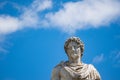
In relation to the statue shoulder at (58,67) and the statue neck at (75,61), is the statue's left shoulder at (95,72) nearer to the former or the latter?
the statue neck at (75,61)

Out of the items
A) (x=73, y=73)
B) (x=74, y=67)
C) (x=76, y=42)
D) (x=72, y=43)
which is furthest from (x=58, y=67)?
(x=76, y=42)

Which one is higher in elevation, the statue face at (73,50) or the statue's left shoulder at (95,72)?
the statue face at (73,50)

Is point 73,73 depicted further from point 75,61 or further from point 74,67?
point 75,61

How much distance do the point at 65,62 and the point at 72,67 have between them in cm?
55

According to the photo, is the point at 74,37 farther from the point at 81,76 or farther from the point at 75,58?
the point at 81,76

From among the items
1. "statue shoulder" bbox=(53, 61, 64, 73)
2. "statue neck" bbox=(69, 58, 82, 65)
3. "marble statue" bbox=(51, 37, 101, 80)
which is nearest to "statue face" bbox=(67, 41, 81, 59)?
"marble statue" bbox=(51, 37, 101, 80)

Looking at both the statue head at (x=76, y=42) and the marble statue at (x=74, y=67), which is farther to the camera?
the statue head at (x=76, y=42)

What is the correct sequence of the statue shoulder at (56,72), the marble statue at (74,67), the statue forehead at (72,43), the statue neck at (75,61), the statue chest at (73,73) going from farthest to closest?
1. the statue forehead at (72,43)
2. the statue neck at (75,61)
3. the statue shoulder at (56,72)
4. the marble statue at (74,67)
5. the statue chest at (73,73)

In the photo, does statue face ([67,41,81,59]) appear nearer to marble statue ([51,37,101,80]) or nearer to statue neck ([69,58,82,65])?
marble statue ([51,37,101,80])

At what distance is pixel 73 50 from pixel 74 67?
2.68 ft

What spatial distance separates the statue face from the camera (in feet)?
50.3

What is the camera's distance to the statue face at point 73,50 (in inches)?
604

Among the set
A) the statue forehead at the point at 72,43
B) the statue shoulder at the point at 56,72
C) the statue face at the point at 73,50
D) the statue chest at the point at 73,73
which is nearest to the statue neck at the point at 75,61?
the statue face at the point at 73,50

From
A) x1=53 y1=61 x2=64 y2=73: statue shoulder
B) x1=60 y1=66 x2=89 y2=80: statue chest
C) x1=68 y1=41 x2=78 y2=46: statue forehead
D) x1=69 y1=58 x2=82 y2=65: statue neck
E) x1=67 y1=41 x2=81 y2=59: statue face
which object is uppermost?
x1=68 y1=41 x2=78 y2=46: statue forehead
